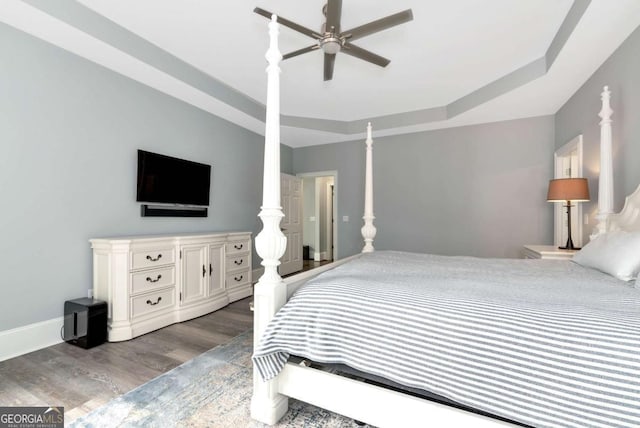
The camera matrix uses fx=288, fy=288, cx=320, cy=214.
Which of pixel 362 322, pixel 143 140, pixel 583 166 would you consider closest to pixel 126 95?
pixel 143 140

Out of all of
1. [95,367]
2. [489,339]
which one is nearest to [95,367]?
[95,367]

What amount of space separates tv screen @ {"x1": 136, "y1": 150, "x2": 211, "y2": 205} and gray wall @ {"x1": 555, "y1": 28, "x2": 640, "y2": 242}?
423 centimetres

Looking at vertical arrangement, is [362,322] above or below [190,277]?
above

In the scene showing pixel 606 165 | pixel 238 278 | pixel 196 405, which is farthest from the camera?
pixel 238 278

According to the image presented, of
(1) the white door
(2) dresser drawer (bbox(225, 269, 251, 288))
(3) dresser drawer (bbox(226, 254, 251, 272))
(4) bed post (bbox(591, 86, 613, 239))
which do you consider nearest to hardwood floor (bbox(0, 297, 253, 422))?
(2) dresser drawer (bbox(225, 269, 251, 288))

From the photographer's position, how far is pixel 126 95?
292 cm

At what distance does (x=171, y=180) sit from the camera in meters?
3.32

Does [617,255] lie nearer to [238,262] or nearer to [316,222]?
[238,262]

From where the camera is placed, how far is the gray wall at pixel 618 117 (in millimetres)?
2207

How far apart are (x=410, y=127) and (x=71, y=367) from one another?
15.4 ft

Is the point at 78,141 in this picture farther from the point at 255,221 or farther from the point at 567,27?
the point at 567,27

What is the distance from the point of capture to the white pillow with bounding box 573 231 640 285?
1556 millimetres

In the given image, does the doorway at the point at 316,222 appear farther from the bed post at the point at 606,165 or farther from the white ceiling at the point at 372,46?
the bed post at the point at 606,165

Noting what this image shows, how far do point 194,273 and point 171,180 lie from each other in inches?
43.5
